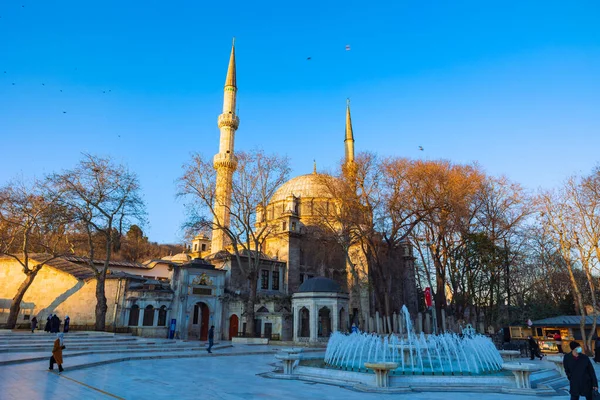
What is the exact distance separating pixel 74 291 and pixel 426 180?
2117cm

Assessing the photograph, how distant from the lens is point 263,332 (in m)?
27.5

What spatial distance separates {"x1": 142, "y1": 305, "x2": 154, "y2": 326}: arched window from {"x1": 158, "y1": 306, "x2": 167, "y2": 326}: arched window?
412 millimetres

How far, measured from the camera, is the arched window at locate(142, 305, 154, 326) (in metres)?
24.1

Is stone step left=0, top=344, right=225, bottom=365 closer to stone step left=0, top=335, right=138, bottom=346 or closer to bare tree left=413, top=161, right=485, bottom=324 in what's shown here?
stone step left=0, top=335, right=138, bottom=346

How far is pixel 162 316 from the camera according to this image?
24.7 meters

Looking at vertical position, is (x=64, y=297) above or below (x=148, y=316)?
above

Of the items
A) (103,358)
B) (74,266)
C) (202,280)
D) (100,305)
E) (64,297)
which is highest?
(74,266)

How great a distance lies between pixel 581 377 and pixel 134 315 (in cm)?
2314

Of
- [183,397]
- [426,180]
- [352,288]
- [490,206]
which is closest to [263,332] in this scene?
[352,288]

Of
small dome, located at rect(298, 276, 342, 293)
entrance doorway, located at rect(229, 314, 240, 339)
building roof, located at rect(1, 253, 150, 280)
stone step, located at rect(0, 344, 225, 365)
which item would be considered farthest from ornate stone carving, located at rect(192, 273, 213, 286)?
stone step, located at rect(0, 344, 225, 365)

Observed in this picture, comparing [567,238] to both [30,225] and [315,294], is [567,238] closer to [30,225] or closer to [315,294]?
[315,294]

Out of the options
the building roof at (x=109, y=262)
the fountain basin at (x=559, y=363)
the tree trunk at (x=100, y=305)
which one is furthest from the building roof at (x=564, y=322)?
the building roof at (x=109, y=262)

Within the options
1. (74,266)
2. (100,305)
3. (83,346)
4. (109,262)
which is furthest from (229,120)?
(83,346)

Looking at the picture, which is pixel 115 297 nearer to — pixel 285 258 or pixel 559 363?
pixel 285 258
